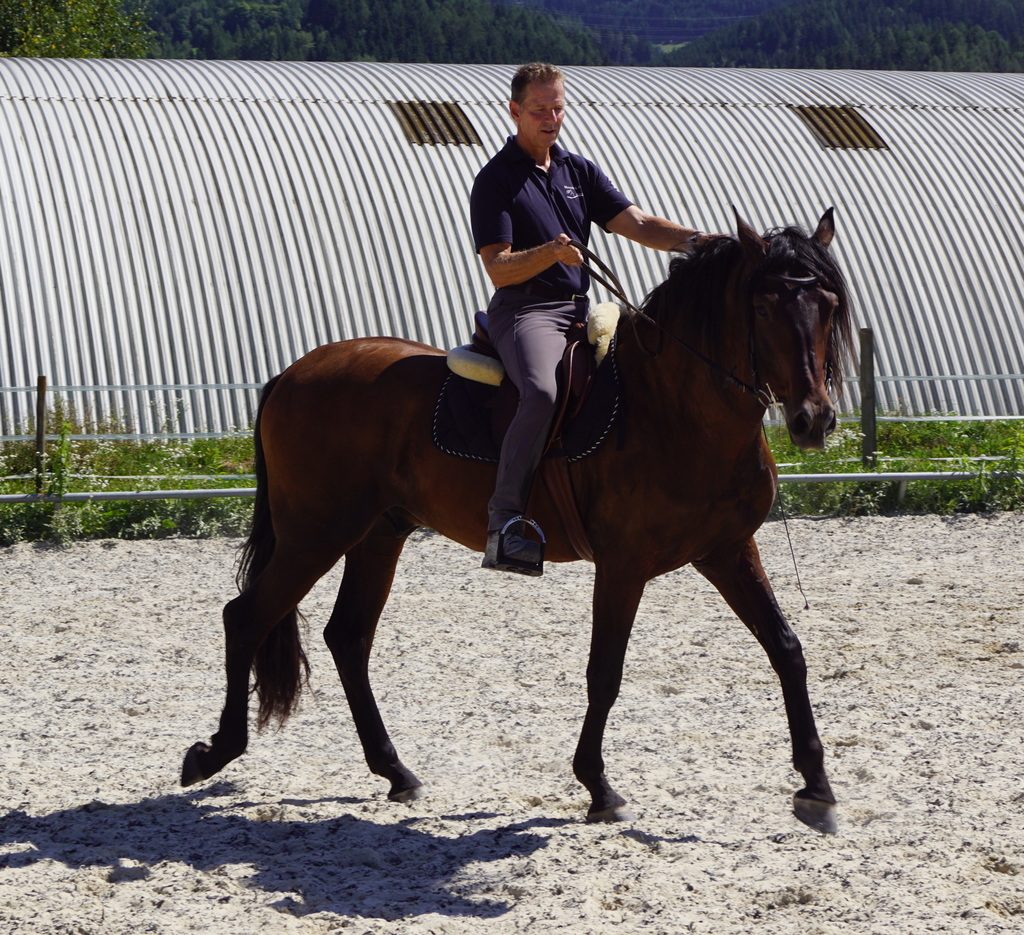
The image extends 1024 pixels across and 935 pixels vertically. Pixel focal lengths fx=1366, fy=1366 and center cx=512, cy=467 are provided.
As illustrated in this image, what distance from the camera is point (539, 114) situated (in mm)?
4867

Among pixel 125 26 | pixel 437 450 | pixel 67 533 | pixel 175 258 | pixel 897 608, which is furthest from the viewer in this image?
pixel 125 26

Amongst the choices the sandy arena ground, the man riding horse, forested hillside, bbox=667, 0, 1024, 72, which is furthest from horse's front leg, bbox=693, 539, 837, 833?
forested hillside, bbox=667, 0, 1024, 72

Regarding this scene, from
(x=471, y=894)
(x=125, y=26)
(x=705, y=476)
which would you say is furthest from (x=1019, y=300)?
(x=125, y=26)

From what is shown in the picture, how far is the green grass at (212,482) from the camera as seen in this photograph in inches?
414

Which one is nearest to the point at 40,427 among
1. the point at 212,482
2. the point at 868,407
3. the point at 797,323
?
the point at 212,482

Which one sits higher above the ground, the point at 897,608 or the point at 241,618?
the point at 241,618

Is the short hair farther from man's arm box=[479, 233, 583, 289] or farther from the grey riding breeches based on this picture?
the grey riding breeches

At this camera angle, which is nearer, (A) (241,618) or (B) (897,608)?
(A) (241,618)

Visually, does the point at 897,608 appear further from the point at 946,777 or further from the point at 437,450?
the point at 437,450

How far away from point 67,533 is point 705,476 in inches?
272

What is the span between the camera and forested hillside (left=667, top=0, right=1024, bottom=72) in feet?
281

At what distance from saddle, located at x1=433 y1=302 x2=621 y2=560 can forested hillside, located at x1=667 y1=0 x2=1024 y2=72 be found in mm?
85300

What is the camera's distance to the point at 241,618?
5.41 m

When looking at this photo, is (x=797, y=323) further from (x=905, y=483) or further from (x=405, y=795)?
(x=905, y=483)
